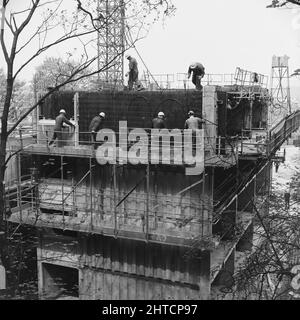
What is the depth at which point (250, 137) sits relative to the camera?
19.6 metres

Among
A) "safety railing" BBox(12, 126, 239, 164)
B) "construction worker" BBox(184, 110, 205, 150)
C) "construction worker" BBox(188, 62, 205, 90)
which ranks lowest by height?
"safety railing" BBox(12, 126, 239, 164)

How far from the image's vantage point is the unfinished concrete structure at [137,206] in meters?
15.0

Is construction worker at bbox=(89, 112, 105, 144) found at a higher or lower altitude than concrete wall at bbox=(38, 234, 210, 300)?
higher

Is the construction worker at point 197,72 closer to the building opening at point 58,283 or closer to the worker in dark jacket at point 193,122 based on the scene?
the worker in dark jacket at point 193,122

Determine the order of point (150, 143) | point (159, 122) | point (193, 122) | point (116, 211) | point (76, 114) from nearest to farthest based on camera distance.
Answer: point (193, 122) < point (159, 122) < point (150, 143) < point (116, 211) < point (76, 114)

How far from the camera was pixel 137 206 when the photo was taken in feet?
52.1

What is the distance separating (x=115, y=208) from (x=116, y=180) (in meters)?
1.37

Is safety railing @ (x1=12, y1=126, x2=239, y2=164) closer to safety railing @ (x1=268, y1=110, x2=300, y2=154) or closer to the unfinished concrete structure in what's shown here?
the unfinished concrete structure

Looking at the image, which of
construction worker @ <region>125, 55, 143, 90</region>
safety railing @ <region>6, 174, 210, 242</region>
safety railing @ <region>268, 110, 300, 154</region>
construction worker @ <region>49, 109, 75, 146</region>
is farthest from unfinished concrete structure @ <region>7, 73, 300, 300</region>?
construction worker @ <region>125, 55, 143, 90</region>

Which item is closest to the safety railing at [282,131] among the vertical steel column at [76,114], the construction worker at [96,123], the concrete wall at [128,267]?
the concrete wall at [128,267]

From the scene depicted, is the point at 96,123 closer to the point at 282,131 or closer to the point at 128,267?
the point at 128,267

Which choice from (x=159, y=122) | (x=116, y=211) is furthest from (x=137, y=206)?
(x=159, y=122)

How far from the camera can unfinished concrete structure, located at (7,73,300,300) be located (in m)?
15.0
